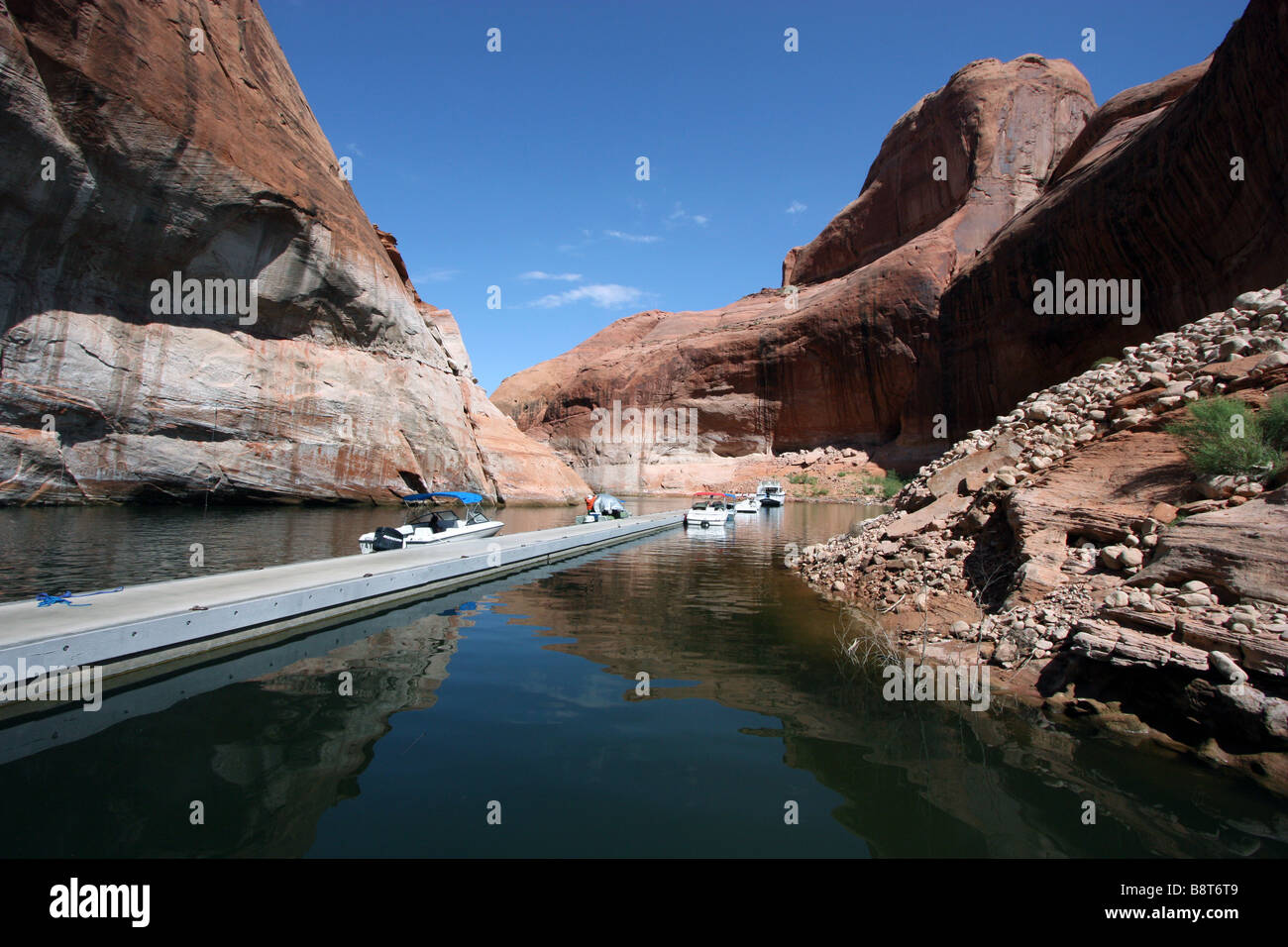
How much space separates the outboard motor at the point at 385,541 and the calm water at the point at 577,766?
7.34 meters

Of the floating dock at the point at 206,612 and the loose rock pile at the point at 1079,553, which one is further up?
the loose rock pile at the point at 1079,553

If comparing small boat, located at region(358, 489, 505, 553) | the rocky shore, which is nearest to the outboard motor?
small boat, located at region(358, 489, 505, 553)

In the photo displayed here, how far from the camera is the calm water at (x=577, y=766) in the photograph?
413 centimetres

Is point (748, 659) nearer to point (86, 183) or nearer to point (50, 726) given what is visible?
point (50, 726)

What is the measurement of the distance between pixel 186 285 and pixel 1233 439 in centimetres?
3851

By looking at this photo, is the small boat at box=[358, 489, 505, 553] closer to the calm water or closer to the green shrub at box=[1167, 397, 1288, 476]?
the calm water

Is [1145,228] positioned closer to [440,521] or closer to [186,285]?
[440,521]

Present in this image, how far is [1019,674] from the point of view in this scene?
7.13 m

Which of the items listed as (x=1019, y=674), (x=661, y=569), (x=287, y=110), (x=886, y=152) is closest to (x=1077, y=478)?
(x=1019, y=674)

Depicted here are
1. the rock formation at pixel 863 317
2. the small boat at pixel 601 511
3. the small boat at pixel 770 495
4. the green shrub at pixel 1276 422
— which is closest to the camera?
the green shrub at pixel 1276 422

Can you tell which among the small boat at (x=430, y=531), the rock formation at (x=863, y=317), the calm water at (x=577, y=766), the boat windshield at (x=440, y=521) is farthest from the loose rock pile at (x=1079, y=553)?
the rock formation at (x=863, y=317)

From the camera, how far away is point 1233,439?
7457 mm

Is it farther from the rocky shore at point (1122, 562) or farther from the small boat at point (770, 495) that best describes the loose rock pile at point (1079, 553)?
the small boat at point (770, 495)
